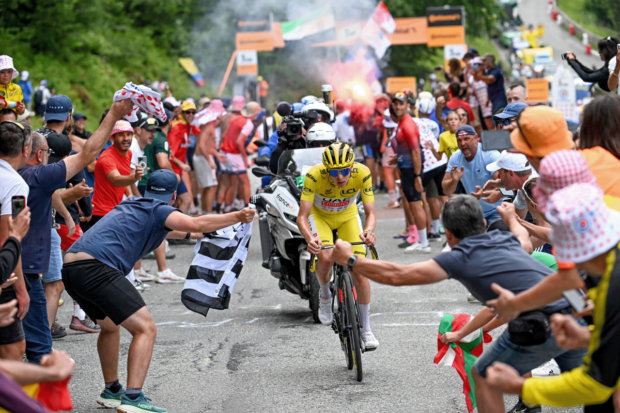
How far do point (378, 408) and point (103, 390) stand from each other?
6.43 feet

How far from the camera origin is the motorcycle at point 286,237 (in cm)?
784

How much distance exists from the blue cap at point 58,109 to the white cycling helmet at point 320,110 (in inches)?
127

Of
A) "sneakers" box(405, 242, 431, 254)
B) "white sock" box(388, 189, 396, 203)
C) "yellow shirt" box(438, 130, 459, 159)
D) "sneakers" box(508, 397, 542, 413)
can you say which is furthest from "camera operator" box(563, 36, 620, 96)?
"white sock" box(388, 189, 396, 203)

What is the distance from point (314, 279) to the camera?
771 centimetres

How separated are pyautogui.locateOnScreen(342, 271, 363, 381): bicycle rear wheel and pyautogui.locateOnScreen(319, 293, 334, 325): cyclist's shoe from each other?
752mm

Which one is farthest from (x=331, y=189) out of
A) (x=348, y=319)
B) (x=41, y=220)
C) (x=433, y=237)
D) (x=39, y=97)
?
(x=39, y=97)

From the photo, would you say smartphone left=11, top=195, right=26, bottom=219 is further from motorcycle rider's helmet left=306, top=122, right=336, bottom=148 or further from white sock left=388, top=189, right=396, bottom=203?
white sock left=388, top=189, right=396, bottom=203

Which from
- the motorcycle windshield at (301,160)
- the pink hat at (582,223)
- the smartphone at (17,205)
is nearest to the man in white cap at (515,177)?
the motorcycle windshield at (301,160)

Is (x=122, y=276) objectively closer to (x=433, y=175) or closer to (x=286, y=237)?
(x=286, y=237)

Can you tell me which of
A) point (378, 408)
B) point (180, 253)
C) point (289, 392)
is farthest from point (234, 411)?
point (180, 253)

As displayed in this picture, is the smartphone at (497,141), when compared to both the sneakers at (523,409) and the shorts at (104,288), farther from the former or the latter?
the shorts at (104,288)

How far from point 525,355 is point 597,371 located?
0.69m

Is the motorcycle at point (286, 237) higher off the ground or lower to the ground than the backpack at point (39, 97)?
higher

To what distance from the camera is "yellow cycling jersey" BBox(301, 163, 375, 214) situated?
22.6 feet
